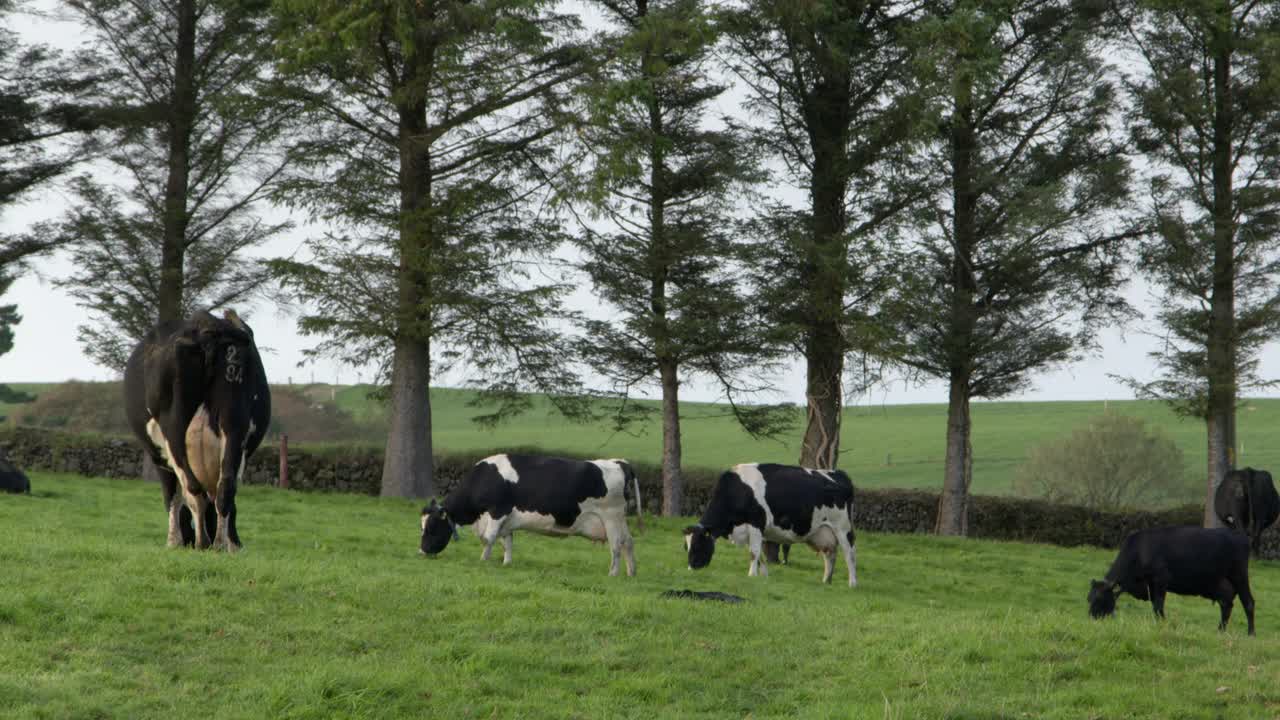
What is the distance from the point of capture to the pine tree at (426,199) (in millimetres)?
25203

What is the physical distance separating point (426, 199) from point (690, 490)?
996cm

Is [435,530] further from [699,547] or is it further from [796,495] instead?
[796,495]

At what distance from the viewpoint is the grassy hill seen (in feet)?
209

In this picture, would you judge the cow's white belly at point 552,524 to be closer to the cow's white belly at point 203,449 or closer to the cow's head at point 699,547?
the cow's head at point 699,547

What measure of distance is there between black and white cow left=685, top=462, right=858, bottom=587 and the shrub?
4035 centimetres

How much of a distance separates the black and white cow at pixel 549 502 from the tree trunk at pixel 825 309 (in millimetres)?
12565

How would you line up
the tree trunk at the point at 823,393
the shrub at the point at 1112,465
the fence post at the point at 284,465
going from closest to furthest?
the tree trunk at the point at 823,393 → the fence post at the point at 284,465 → the shrub at the point at 1112,465

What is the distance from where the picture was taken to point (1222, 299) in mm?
27312

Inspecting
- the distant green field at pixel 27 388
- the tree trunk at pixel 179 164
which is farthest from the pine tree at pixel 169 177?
the distant green field at pixel 27 388

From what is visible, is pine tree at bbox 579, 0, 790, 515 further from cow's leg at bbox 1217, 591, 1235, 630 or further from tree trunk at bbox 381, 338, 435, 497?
cow's leg at bbox 1217, 591, 1235, 630

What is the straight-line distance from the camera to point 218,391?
12148 mm

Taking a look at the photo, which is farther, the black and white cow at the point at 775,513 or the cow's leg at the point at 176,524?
the black and white cow at the point at 775,513

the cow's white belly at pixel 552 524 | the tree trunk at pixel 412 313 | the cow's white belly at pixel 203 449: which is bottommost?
the cow's white belly at pixel 552 524

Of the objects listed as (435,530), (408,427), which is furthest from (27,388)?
(435,530)
